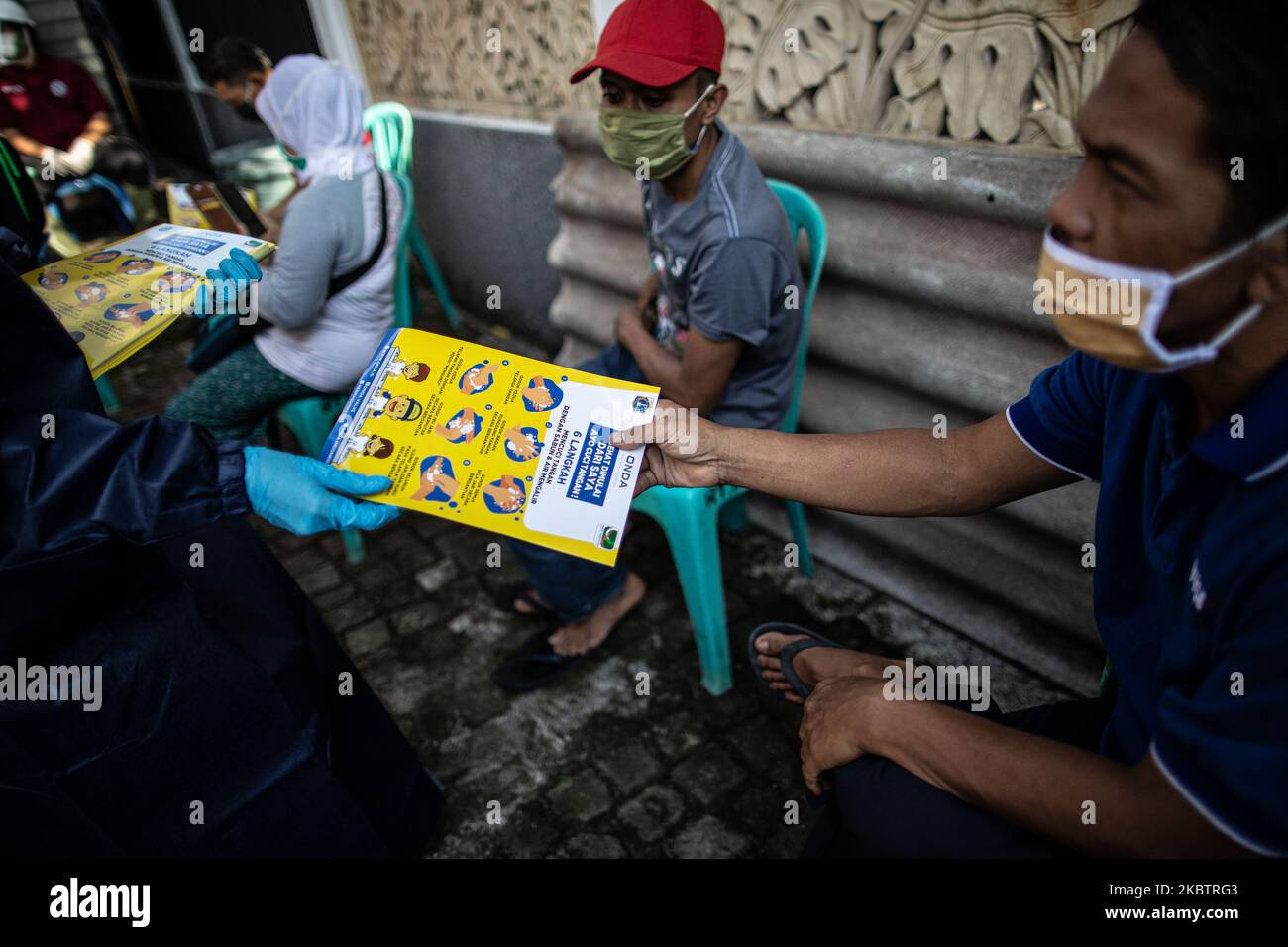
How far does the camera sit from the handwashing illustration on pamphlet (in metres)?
1.45

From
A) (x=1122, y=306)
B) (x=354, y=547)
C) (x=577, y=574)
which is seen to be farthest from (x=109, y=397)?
(x=1122, y=306)

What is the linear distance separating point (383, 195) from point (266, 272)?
1.67 feet

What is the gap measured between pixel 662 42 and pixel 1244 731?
6.42ft

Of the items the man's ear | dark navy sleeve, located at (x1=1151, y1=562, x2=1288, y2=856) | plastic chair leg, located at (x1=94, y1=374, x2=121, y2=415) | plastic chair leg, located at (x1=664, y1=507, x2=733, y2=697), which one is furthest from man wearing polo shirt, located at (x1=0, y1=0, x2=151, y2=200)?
dark navy sleeve, located at (x1=1151, y1=562, x2=1288, y2=856)

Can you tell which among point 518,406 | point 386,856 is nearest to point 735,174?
point 518,406

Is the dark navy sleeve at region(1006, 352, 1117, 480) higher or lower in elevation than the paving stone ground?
higher

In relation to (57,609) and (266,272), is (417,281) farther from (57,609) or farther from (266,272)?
(57,609)

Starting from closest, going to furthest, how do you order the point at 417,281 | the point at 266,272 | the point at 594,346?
the point at 266,272, the point at 594,346, the point at 417,281

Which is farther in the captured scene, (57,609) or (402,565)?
(402,565)

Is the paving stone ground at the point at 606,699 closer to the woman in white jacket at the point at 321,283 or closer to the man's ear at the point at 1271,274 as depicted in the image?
the woman in white jacket at the point at 321,283

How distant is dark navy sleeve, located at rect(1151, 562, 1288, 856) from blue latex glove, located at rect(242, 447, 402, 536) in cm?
136

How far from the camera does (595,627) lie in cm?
277

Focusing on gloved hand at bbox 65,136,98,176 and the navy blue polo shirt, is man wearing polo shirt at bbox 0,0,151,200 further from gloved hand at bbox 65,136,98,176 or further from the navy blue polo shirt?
the navy blue polo shirt

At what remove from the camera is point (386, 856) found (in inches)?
77.4
